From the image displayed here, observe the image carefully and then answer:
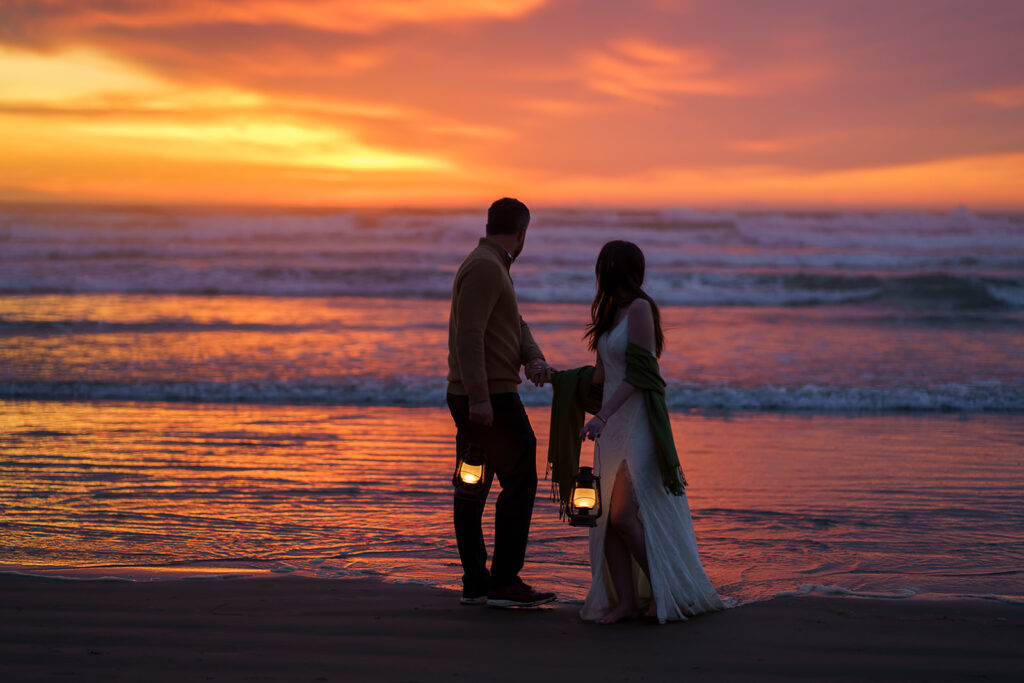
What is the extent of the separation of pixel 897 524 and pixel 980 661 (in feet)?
7.59

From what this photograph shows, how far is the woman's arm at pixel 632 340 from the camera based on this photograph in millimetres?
4008

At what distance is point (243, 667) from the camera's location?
3.52 meters

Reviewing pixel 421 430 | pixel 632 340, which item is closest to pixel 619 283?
pixel 632 340

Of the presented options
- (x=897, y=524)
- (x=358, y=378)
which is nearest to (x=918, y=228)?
(x=358, y=378)

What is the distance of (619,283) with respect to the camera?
13.5 ft

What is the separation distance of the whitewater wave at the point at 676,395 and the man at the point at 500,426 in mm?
6324

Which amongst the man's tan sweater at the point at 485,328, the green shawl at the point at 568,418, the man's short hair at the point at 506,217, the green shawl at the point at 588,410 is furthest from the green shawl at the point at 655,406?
the man's short hair at the point at 506,217

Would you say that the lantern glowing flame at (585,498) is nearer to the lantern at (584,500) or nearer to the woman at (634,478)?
the lantern at (584,500)

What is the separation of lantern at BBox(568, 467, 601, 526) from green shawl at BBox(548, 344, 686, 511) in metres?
0.08

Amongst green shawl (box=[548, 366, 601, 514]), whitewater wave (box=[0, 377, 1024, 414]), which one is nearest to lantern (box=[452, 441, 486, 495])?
green shawl (box=[548, 366, 601, 514])

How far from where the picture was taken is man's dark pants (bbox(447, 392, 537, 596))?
14.0ft

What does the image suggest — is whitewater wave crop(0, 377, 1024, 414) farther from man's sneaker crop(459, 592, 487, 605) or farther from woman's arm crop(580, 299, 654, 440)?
woman's arm crop(580, 299, 654, 440)

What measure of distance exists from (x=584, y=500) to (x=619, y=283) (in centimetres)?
96

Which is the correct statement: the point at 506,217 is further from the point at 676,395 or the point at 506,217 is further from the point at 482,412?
the point at 676,395
